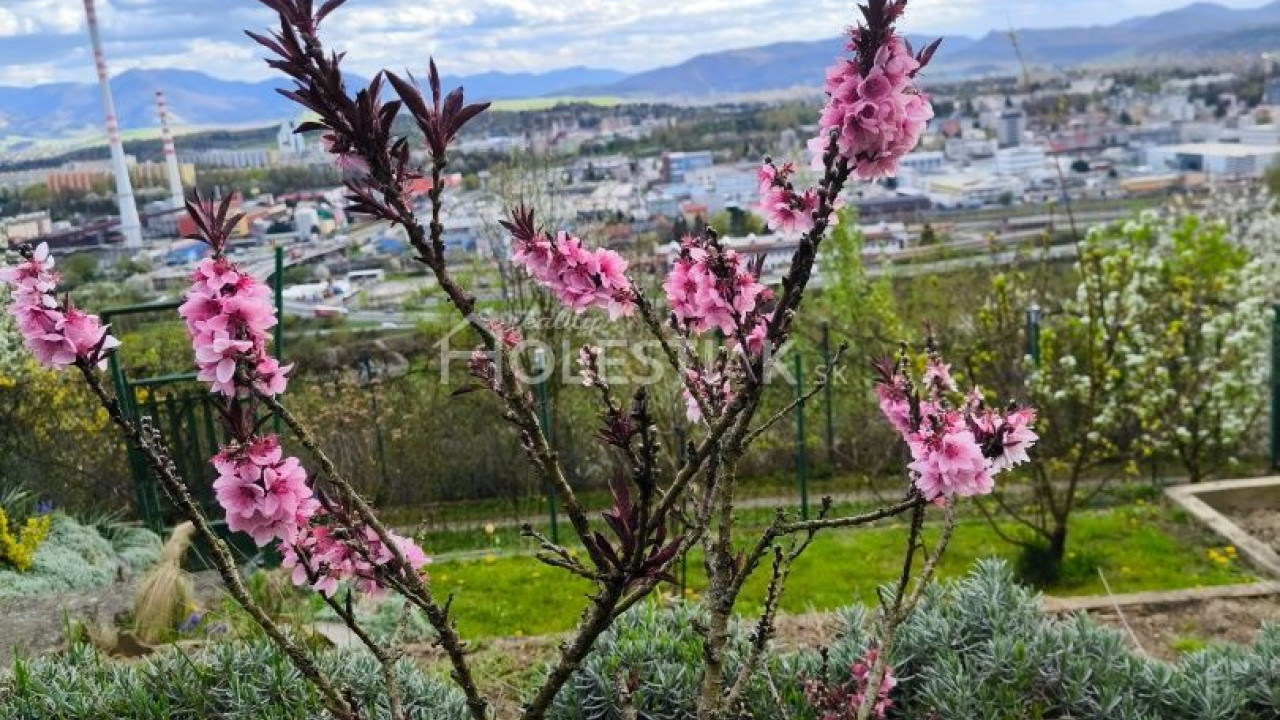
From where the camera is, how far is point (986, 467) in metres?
2.06

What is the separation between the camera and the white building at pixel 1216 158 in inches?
708

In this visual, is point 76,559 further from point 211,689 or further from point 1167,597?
point 1167,597

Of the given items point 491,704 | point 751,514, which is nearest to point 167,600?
point 491,704

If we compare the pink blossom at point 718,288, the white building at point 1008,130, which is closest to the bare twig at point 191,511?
the pink blossom at point 718,288

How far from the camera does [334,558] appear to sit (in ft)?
7.18

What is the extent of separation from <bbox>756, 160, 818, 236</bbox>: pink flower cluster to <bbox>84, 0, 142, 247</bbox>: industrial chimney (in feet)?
31.9

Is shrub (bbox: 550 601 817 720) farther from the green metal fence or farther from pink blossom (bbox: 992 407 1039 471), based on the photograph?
the green metal fence

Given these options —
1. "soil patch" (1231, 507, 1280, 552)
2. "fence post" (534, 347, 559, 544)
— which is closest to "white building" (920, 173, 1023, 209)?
"soil patch" (1231, 507, 1280, 552)

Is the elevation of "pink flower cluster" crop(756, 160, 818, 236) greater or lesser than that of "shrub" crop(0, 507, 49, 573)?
greater

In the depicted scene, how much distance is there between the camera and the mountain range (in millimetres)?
13251

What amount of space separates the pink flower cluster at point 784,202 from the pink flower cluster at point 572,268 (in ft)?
1.05

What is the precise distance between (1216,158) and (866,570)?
17.5m

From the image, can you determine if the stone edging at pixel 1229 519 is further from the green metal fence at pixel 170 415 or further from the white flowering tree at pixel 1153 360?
the green metal fence at pixel 170 415

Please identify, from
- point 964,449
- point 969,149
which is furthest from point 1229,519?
point 969,149
